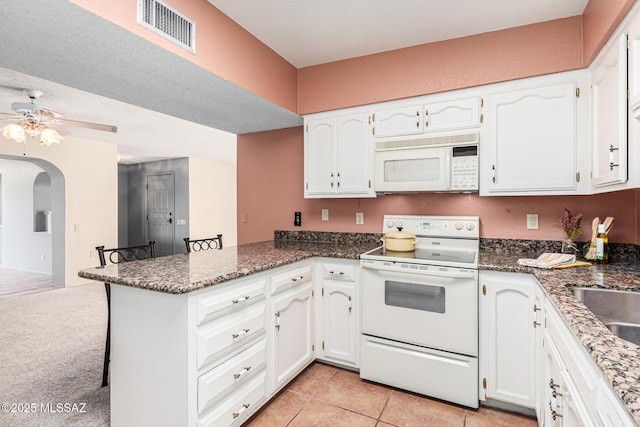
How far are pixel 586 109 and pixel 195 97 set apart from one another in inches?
102

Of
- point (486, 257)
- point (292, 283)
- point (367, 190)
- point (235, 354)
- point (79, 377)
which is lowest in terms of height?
point (79, 377)

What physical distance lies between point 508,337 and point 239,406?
158 centimetres

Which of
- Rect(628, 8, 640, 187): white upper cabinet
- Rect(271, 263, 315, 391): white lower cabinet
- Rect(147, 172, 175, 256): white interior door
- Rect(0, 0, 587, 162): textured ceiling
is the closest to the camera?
Rect(628, 8, 640, 187): white upper cabinet

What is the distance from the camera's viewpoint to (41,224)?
650cm

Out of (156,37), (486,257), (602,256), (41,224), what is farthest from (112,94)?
(41,224)

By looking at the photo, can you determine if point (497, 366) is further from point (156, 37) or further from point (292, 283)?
point (156, 37)

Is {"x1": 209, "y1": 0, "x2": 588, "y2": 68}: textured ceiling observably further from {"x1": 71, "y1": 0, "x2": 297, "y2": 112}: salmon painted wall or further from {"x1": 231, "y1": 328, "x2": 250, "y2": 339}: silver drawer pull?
{"x1": 231, "y1": 328, "x2": 250, "y2": 339}: silver drawer pull

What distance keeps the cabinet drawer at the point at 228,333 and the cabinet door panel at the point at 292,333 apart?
19 cm

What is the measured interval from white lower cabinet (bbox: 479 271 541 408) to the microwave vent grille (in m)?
0.91

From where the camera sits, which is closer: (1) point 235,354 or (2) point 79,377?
(1) point 235,354

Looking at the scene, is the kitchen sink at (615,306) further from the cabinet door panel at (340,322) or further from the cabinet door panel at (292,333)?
the cabinet door panel at (292,333)

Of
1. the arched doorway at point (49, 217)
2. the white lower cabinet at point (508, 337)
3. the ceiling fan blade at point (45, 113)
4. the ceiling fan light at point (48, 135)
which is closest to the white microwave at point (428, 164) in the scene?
the white lower cabinet at point (508, 337)

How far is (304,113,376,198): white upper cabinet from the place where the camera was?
2.64m

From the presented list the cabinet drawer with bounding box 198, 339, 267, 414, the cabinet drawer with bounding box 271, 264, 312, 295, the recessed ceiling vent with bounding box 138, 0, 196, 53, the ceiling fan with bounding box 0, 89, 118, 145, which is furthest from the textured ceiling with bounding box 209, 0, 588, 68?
the ceiling fan with bounding box 0, 89, 118, 145
